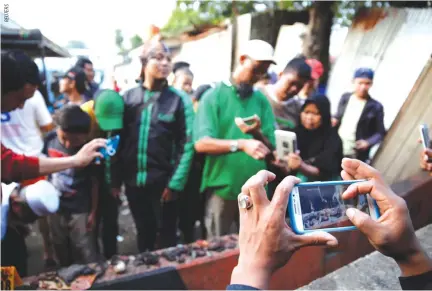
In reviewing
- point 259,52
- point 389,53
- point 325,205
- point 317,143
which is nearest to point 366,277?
point 325,205

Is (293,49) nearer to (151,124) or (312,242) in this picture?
(151,124)

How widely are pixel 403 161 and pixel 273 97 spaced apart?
123 cm

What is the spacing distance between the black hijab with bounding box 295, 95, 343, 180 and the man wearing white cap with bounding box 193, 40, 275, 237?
440 mm

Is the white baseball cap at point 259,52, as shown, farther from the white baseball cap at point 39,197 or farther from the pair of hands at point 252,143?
the white baseball cap at point 39,197

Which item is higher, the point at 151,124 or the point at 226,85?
the point at 226,85

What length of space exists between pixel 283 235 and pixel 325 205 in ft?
0.77

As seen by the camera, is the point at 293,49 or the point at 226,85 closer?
the point at 226,85

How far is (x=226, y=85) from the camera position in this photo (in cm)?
290

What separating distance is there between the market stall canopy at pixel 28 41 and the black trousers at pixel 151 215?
3.18 metres

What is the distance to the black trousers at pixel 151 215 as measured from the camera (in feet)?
10.5

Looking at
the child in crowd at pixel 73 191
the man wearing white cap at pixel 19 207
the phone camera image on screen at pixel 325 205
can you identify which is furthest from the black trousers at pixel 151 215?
the phone camera image on screen at pixel 325 205

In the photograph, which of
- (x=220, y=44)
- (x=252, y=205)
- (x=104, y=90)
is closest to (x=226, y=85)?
(x=104, y=90)

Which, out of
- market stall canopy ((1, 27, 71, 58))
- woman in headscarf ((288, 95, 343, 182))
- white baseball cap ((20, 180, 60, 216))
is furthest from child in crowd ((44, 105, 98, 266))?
market stall canopy ((1, 27, 71, 58))

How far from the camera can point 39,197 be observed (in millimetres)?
2531
